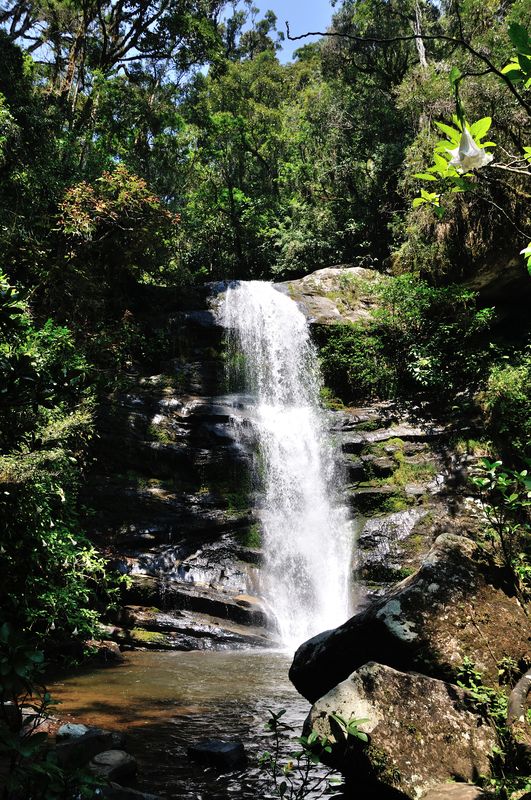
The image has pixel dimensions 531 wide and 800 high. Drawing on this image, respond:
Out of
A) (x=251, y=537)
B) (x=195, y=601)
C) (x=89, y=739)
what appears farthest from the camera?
(x=251, y=537)

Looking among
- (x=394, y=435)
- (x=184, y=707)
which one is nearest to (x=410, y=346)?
(x=394, y=435)

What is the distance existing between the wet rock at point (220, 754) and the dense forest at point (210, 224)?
5.80ft

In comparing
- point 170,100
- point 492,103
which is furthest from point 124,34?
point 492,103

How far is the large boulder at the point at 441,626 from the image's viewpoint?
413 centimetres

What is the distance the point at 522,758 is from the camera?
3473 millimetres

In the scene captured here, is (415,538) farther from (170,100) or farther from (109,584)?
(170,100)

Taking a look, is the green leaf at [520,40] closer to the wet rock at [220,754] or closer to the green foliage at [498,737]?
the green foliage at [498,737]

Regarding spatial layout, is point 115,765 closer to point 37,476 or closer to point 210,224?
point 37,476

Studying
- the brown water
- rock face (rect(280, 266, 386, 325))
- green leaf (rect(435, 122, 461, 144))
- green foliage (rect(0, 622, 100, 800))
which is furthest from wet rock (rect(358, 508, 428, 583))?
green leaf (rect(435, 122, 461, 144))

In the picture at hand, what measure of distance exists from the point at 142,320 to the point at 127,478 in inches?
230

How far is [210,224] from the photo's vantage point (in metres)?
23.3

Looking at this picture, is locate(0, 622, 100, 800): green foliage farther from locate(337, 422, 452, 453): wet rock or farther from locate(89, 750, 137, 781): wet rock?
locate(337, 422, 452, 453): wet rock

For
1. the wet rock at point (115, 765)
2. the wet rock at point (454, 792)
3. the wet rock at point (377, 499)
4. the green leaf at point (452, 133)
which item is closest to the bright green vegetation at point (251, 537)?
the wet rock at point (377, 499)

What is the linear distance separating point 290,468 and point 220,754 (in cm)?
855
